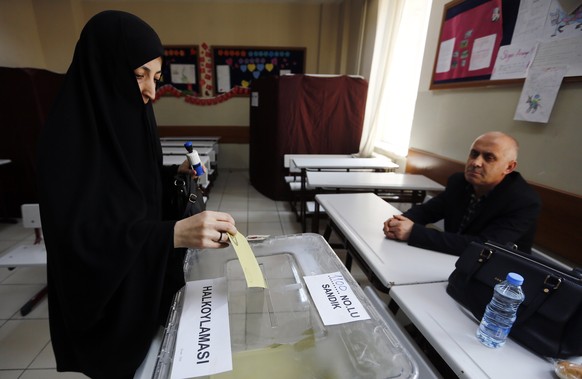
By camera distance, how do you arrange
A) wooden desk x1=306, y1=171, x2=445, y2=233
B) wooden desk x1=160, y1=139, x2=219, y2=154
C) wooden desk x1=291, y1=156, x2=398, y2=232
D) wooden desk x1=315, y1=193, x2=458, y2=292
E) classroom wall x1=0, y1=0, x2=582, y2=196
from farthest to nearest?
wooden desk x1=160, y1=139, x2=219, y2=154, classroom wall x1=0, y1=0, x2=582, y2=196, wooden desk x1=291, y1=156, x2=398, y2=232, wooden desk x1=306, y1=171, x2=445, y2=233, wooden desk x1=315, y1=193, x2=458, y2=292

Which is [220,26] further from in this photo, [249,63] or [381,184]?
[381,184]

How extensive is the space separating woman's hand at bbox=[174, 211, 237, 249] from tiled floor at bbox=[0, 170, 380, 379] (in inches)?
55.3

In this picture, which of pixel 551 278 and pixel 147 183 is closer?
pixel 551 278

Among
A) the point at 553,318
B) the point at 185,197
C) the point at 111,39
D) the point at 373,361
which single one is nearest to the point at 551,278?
the point at 553,318

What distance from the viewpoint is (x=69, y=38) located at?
4.78 meters

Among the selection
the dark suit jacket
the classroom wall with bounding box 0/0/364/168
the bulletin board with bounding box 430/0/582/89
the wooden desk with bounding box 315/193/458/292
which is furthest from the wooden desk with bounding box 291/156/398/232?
the classroom wall with bounding box 0/0/364/168

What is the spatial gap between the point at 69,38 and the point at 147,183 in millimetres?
5785

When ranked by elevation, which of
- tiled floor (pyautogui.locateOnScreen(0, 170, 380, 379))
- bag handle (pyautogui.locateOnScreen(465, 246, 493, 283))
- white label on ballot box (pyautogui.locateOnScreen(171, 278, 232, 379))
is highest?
bag handle (pyautogui.locateOnScreen(465, 246, 493, 283))

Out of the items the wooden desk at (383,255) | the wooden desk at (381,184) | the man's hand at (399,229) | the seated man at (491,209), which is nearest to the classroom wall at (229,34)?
the wooden desk at (381,184)

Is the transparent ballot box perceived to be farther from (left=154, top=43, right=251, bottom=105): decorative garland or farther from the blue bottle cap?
(left=154, top=43, right=251, bottom=105): decorative garland

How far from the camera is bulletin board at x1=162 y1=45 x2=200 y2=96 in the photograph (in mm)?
5090

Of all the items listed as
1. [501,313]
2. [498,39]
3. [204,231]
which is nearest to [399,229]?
[501,313]

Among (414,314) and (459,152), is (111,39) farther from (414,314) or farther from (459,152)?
(459,152)

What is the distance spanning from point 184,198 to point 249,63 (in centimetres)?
487
